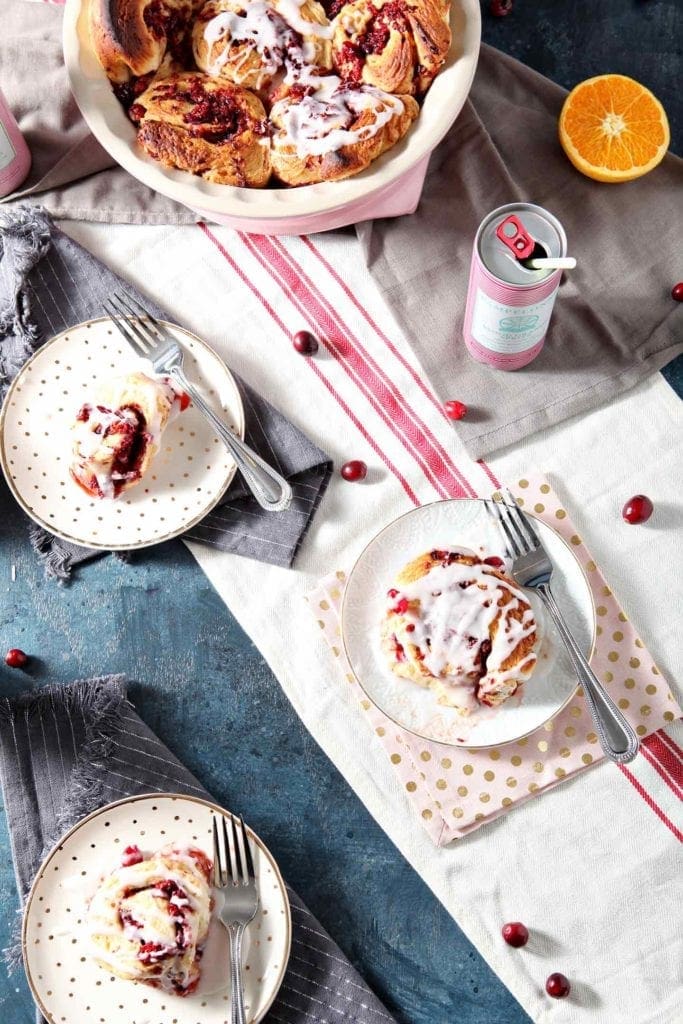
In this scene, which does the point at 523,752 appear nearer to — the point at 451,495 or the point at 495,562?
the point at 495,562

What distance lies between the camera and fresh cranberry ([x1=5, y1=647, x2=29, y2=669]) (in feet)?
7.49

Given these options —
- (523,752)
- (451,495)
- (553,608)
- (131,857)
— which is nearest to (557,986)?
(523,752)

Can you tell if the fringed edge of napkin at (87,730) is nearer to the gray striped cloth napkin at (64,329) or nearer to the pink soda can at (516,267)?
the gray striped cloth napkin at (64,329)

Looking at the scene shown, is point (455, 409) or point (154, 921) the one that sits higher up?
point (455, 409)

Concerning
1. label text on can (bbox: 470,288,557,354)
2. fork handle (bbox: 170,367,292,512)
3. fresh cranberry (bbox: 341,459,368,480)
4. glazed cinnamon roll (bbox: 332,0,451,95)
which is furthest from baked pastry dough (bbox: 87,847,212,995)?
glazed cinnamon roll (bbox: 332,0,451,95)

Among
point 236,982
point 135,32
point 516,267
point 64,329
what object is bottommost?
point 236,982

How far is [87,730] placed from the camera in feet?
7.29

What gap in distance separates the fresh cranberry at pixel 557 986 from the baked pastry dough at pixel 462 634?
21.3 inches

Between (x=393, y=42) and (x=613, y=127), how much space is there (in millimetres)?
552

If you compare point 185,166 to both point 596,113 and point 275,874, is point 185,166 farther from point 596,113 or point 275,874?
A: point 275,874

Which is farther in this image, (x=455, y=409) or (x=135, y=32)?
(x=455, y=409)

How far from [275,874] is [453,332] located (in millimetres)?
1160

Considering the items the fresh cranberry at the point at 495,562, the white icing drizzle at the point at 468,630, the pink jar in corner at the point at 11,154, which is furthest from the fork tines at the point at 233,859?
the pink jar in corner at the point at 11,154

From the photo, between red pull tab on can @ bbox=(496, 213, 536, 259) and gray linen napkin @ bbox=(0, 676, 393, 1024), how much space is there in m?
1.16
